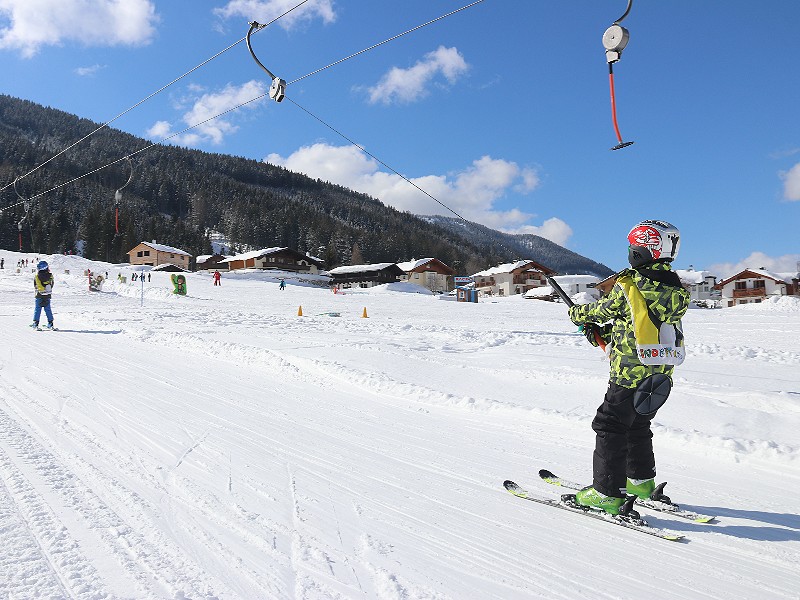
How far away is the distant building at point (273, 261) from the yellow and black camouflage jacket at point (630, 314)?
85956mm

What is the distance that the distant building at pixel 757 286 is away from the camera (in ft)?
208

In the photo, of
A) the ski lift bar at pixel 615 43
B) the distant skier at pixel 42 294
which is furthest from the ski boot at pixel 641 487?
the distant skier at pixel 42 294

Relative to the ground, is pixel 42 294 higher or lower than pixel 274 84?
lower

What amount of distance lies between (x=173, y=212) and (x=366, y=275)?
80695mm

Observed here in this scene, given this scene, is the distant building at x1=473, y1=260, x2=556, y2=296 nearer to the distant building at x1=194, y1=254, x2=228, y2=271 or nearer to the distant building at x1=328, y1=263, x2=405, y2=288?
the distant building at x1=328, y1=263, x2=405, y2=288

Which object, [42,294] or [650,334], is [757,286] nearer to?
[42,294]

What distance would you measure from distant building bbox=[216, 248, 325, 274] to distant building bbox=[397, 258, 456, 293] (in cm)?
1828

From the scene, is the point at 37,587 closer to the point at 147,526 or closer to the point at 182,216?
the point at 147,526

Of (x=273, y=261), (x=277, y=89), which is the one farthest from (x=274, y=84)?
(x=273, y=261)

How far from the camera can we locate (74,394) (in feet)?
21.3

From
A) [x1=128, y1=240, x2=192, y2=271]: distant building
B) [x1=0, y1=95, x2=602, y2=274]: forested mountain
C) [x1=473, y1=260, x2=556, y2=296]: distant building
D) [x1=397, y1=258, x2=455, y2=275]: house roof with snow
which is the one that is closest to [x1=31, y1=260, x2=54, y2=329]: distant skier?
[x1=0, y1=95, x2=602, y2=274]: forested mountain

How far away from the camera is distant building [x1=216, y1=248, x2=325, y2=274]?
282ft

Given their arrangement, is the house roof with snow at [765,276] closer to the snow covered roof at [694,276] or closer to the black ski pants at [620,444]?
the snow covered roof at [694,276]

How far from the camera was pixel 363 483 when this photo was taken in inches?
155
